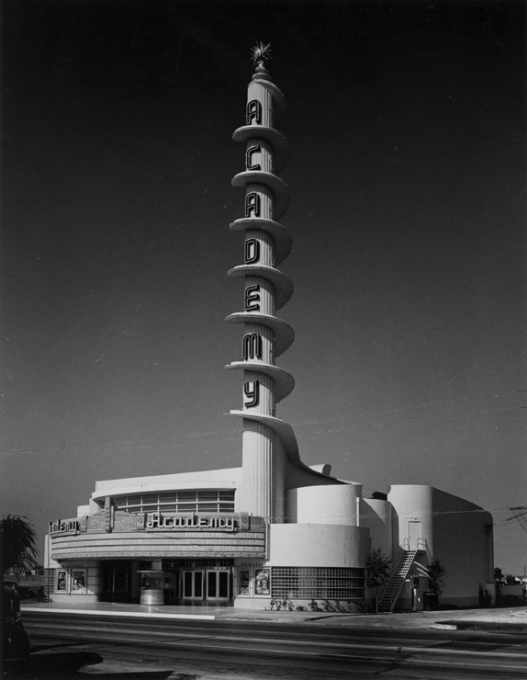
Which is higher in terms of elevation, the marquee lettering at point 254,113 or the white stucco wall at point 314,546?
the marquee lettering at point 254,113

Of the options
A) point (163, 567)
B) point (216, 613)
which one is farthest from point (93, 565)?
point (216, 613)

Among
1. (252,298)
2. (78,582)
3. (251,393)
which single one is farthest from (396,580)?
(78,582)

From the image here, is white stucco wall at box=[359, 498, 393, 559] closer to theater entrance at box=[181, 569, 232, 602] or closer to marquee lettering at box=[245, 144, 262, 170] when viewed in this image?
theater entrance at box=[181, 569, 232, 602]

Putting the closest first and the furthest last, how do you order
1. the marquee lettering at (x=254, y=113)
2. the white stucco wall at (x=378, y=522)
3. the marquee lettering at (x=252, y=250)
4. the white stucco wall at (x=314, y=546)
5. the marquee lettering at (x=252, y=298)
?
1. the white stucco wall at (x=314, y=546)
2. the white stucco wall at (x=378, y=522)
3. the marquee lettering at (x=252, y=298)
4. the marquee lettering at (x=252, y=250)
5. the marquee lettering at (x=254, y=113)

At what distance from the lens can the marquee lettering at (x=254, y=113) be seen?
5881 cm

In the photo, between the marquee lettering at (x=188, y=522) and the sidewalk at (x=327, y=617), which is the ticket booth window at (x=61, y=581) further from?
the marquee lettering at (x=188, y=522)

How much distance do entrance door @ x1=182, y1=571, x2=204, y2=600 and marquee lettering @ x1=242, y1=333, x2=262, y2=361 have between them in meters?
13.9

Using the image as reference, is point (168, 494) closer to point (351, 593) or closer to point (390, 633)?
point (351, 593)

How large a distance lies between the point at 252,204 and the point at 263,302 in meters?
6.78

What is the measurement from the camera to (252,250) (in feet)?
185

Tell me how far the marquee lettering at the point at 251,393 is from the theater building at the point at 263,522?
3.2 inches

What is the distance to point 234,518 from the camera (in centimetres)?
5175

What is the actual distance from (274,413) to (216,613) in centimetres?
1518

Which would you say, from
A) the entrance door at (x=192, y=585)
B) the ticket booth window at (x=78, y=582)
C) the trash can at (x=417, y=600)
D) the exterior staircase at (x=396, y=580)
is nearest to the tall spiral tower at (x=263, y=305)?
the entrance door at (x=192, y=585)
